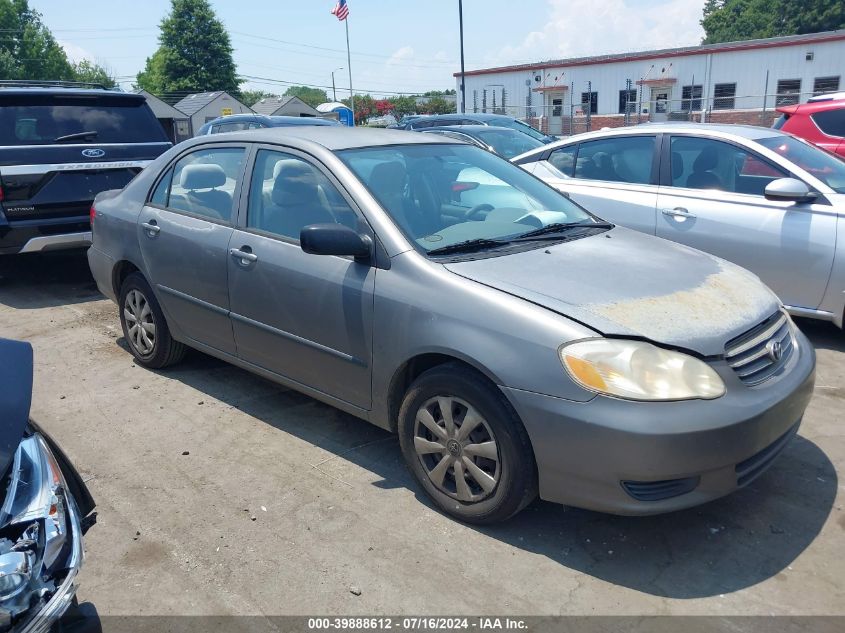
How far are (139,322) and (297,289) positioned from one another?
1.99 meters

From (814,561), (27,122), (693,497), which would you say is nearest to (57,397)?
(27,122)

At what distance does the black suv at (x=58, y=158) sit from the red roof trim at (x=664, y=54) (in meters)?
35.5

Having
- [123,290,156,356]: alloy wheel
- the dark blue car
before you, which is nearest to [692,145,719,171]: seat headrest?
[123,290,156,356]: alloy wheel

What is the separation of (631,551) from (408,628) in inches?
41.2

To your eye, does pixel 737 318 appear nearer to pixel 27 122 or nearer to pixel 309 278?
pixel 309 278

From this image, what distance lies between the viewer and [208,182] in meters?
4.71

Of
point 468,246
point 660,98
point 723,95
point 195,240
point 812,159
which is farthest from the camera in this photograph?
point 660,98

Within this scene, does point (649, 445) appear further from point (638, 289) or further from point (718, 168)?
point (718, 168)

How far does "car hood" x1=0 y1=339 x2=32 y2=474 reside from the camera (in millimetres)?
1947

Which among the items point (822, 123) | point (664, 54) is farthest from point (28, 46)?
point (822, 123)

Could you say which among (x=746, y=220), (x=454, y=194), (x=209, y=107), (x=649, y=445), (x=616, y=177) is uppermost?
(x=209, y=107)

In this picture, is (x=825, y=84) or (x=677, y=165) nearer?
(x=677, y=165)

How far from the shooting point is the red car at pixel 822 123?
9.88 metres

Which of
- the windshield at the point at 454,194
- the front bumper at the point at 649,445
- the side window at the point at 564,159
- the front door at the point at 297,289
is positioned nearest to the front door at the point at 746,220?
the side window at the point at 564,159
